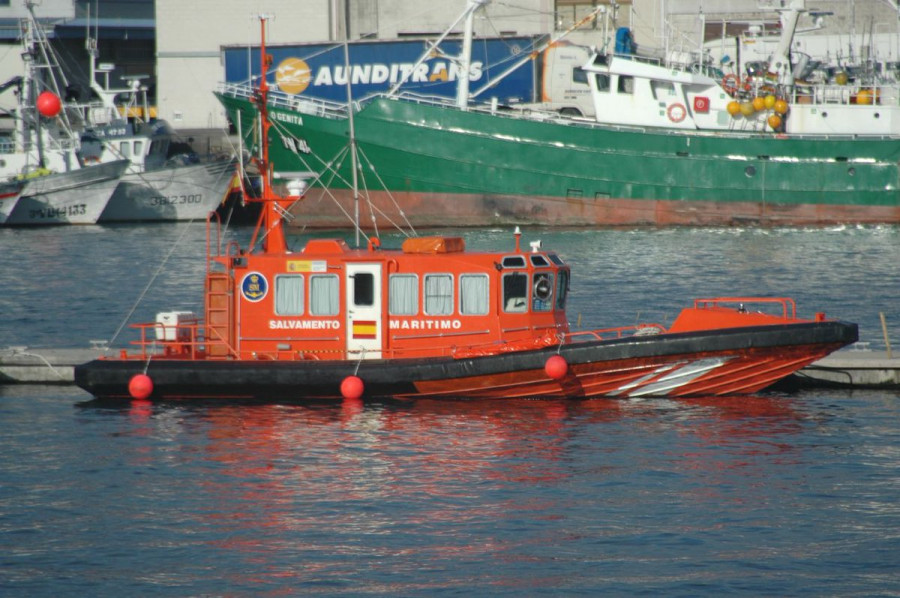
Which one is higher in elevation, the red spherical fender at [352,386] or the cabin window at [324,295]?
the cabin window at [324,295]

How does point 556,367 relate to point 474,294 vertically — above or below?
below

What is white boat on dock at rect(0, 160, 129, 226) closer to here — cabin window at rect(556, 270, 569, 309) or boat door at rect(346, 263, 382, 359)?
boat door at rect(346, 263, 382, 359)

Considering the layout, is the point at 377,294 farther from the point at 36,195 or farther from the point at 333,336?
the point at 36,195

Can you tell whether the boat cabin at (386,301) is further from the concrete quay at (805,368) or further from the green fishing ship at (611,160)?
the green fishing ship at (611,160)

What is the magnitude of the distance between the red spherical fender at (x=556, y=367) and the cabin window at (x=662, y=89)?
29499 mm

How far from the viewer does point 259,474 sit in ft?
55.6

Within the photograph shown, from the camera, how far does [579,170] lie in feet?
155

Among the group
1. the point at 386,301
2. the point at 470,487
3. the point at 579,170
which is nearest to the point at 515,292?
the point at 386,301

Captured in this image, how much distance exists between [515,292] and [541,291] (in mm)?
395

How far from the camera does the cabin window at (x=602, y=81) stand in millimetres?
47719

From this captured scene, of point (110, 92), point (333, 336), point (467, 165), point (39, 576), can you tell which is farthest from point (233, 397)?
point (110, 92)

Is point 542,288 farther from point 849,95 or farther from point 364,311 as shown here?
point 849,95

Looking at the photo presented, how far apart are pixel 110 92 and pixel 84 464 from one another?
41397 millimetres

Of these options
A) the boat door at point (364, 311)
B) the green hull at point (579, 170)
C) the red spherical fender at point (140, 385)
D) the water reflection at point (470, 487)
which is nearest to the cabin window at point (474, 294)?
the boat door at point (364, 311)
